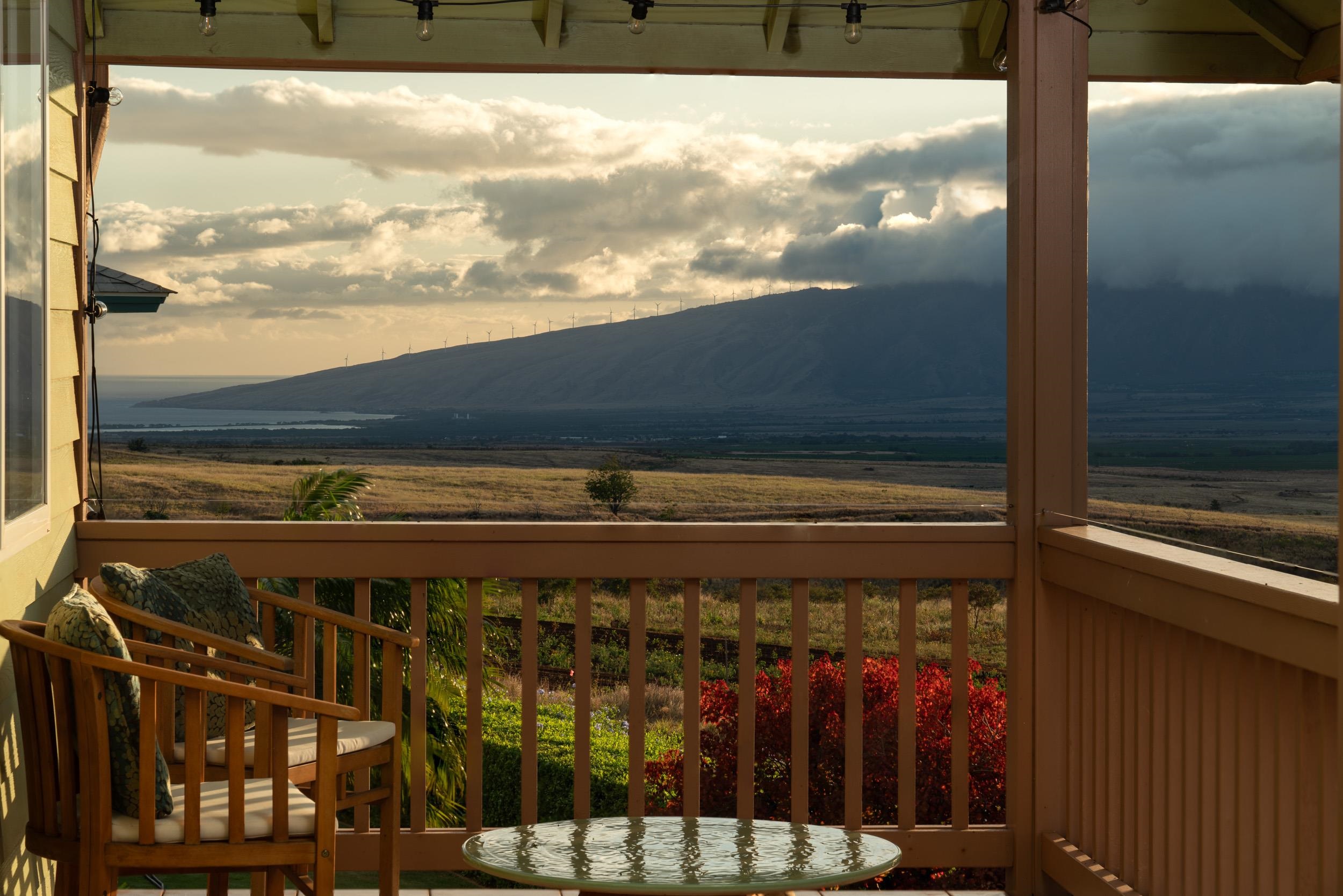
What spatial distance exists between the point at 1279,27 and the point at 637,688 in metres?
2.09

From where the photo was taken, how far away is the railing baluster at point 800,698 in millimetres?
3184

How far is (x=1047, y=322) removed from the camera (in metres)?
3.10

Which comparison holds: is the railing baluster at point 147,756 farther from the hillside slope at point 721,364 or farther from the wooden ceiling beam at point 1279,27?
Result: the wooden ceiling beam at point 1279,27

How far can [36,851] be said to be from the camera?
2213mm

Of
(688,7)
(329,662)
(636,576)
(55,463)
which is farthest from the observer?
(688,7)

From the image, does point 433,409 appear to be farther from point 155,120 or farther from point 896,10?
point 896,10

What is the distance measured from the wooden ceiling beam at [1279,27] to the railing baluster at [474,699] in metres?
2.13

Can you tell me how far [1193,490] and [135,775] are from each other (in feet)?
6.98

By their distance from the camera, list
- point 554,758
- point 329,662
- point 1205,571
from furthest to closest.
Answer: point 554,758 → point 329,662 → point 1205,571

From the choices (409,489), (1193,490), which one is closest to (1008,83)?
(1193,490)

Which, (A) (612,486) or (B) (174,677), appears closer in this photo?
(B) (174,677)

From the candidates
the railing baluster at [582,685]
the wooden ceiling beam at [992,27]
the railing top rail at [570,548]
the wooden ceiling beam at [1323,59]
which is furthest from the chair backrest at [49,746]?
the wooden ceiling beam at [992,27]

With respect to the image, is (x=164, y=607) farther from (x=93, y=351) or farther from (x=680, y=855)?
(x=680, y=855)

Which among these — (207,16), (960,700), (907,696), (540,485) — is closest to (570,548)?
(540,485)
